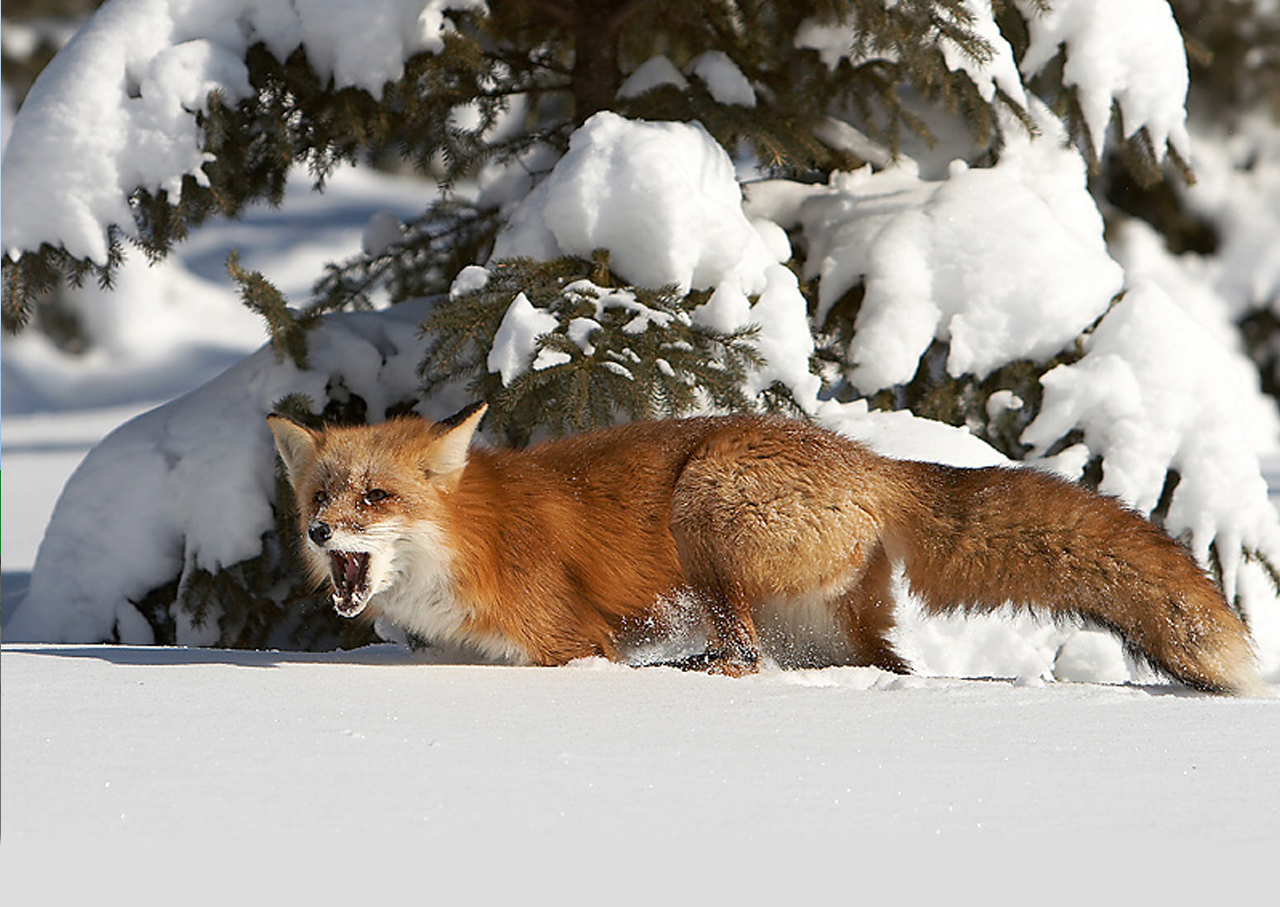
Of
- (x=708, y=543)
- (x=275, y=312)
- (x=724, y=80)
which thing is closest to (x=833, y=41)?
(x=724, y=80)

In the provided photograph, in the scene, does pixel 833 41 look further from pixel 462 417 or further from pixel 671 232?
pixel 462 417

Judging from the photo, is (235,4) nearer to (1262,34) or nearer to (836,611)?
(836,611)

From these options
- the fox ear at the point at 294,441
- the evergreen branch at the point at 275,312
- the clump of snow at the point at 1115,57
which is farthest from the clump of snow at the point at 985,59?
the fox ear at the point at 294,441

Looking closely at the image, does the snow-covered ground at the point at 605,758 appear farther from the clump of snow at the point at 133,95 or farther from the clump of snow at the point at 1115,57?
the clump of snow at the point at 1115,57

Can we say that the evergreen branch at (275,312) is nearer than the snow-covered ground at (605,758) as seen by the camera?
No

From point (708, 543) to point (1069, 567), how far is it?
114cm

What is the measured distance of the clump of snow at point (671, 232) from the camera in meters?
5.11

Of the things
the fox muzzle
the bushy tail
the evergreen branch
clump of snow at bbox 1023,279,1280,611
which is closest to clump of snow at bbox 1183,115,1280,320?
clump of snow at bbox 1023,279,1280,611

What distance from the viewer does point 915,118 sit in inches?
247

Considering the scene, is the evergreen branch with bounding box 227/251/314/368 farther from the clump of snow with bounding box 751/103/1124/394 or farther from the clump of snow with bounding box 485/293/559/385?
the clump of snow with bounding box 751/103/1124/394

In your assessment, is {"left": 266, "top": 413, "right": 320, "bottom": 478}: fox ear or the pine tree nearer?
{"left": 266, "top": 413, "right": 320, "bottom": 478}: fox ear

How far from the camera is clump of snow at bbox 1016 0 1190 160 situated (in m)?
5.73

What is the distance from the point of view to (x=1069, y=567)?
13.1ft

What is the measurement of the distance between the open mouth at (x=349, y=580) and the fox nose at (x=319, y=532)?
0.14 meters
